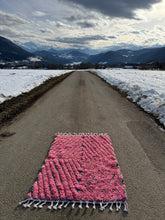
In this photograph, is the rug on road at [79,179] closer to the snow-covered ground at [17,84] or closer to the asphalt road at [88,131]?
the asphalt road at [88,131]

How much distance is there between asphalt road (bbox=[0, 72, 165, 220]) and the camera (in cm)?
287

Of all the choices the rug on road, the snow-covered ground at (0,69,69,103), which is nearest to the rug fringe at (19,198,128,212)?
the rug on road

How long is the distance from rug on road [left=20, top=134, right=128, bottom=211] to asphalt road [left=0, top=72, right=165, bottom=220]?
0.58 ft

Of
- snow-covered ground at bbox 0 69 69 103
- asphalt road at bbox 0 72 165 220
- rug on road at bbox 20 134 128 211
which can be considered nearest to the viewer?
asphalt road at bbox 0 72 165 220

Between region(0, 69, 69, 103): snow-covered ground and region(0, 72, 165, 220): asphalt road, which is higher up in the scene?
region(0, 69, 69, 103): snow-covered ground

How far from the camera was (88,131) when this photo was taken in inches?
241

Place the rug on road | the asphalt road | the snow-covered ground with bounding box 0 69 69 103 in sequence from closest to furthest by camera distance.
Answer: the asphalt road < the rug on road < the snow-covered ground with bounding box 0 69 69 103

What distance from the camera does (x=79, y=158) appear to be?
14.2 feet

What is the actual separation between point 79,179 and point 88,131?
269 centimetres

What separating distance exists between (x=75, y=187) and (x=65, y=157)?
1150mm

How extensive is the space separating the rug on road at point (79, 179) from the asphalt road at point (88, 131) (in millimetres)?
177

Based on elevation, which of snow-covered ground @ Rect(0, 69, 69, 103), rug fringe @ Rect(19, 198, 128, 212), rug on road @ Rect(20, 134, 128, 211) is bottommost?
rug fringe @ Rect(19, 198, 128, 212)

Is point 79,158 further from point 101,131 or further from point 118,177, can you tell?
point 101,131

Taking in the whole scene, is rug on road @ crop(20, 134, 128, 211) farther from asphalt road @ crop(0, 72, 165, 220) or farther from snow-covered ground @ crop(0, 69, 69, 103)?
snow-covered ground @ crop(0, 69, 69, 103)
